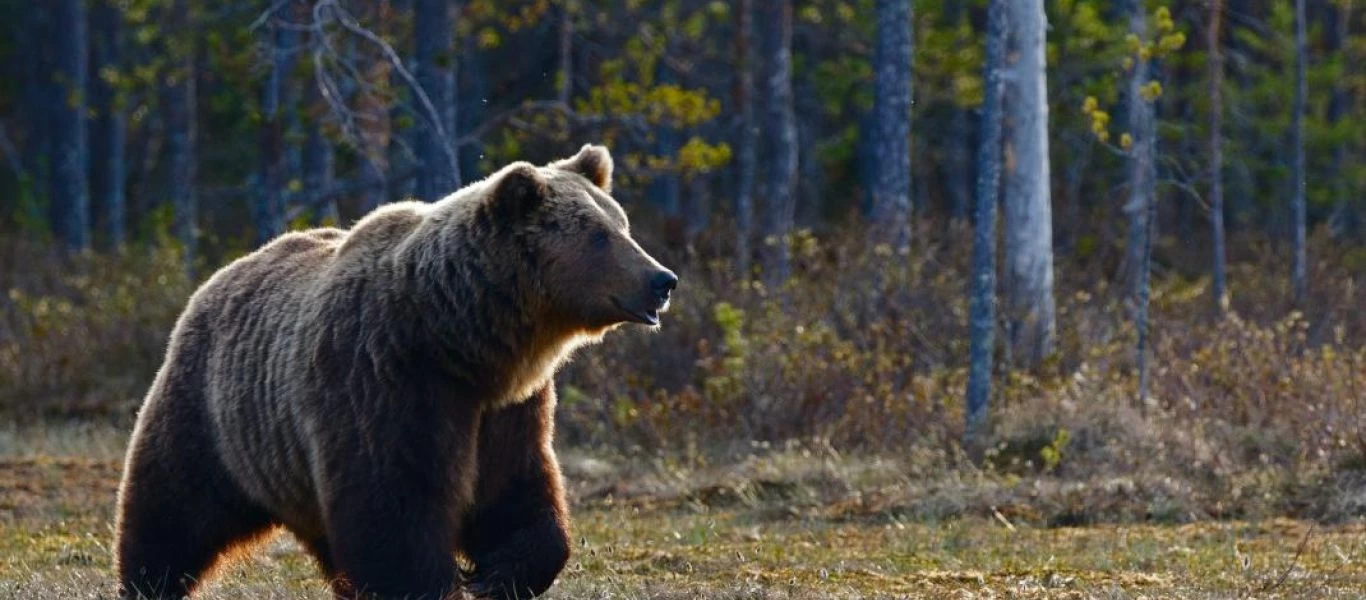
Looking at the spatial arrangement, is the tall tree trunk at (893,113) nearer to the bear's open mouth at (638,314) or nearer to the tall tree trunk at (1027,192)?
the tall tree trunk at (1027,192)

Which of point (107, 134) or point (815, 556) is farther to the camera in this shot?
point (107, 134)

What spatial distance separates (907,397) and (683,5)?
17170mm

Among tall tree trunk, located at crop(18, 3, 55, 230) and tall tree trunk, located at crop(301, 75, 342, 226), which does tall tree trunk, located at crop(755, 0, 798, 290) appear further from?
tall tree trunk, located at crop(18, 3, 55, 230)

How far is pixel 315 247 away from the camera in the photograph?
725 centimetres

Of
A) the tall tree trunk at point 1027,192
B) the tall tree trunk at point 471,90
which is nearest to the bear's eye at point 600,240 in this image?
the tall tree trunk at point 1027,192

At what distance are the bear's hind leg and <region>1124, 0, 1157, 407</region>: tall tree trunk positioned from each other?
6.14 meters

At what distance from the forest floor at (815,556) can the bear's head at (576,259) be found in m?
1.05

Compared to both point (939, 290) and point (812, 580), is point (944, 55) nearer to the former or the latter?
point (939, 290)

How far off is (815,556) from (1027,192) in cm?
573

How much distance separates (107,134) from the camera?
3566 cm

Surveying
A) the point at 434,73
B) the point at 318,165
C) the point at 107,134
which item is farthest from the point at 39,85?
the point at 434,73

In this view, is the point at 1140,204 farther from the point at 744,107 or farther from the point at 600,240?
the point at 600,240

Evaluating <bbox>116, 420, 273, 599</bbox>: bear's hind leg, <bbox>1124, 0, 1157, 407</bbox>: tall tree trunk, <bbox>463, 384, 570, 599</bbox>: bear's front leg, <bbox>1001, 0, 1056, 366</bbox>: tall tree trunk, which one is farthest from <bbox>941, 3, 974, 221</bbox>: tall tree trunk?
<bbox>463, 384, 570, 599</bbox>: bear's front leg

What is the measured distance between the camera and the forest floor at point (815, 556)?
729 cm
